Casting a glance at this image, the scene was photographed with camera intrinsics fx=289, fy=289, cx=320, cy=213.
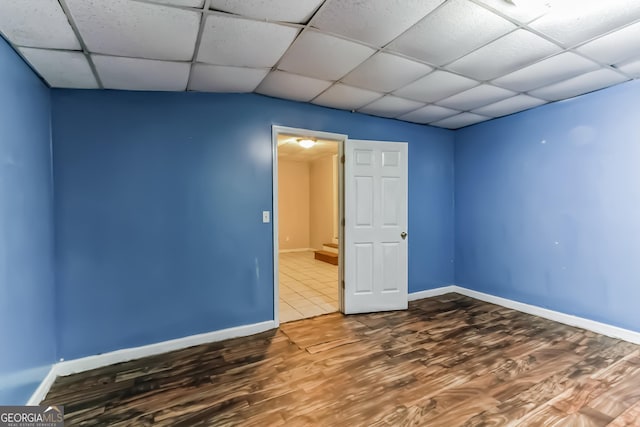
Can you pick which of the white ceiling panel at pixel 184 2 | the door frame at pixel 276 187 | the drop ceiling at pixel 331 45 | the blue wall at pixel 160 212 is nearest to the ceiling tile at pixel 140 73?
the drop ceiling at pixel 331 45

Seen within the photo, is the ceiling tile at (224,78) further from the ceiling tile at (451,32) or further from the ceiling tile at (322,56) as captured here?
the ceiling tile at (451,32)

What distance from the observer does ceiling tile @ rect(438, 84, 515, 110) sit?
2.87 meters

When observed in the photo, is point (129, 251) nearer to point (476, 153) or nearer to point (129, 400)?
point (129, 400)

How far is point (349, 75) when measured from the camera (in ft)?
8.27

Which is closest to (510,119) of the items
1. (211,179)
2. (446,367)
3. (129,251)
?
(446,367)

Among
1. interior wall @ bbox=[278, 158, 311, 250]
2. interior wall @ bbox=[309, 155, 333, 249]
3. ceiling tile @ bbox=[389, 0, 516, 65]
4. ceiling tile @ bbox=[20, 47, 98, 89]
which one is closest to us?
ceiling tile @ bbox=[389, 0, 516, 65]

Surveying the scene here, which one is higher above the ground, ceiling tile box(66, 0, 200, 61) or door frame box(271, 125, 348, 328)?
ceiling tile box(66, 0, 200, 61)

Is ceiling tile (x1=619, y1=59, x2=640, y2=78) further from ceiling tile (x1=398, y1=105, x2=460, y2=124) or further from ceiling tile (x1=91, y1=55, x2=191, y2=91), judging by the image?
ceiling tile (x1=91, y1=55, x2=191, y2=91)

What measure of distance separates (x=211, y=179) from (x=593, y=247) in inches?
154

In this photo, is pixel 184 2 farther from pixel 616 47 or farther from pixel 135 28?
pixel 616 47

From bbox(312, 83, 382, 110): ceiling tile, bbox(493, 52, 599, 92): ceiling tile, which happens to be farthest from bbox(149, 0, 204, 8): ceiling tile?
bbox(493, 52, 599, 92): ceiling tile

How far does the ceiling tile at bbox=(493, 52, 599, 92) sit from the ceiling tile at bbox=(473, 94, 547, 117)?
0.33m

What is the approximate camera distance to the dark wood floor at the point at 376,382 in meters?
1.78

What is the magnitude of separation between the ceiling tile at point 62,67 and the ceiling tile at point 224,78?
27.7 inches
